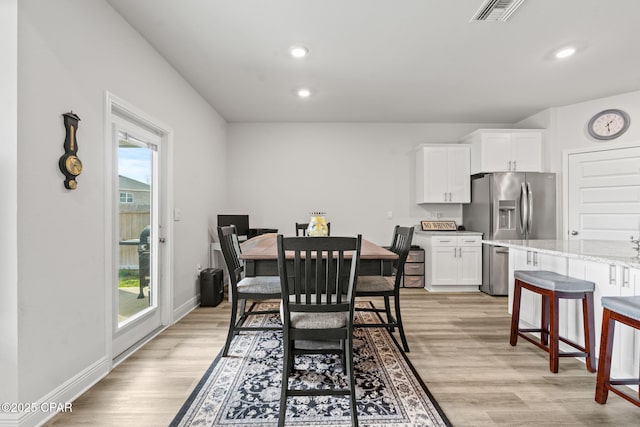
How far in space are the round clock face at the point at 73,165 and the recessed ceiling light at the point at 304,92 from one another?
2.55m

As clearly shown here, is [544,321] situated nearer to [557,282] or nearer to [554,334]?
[554,334]

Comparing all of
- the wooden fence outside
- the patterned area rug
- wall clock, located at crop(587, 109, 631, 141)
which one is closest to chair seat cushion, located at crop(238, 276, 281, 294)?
the patterned area rug

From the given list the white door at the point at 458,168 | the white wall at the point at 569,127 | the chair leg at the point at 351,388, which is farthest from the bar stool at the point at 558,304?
the white wall at the point at 569,127

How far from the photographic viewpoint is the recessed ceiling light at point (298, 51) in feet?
8.87

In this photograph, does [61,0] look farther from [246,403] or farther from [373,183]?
[373,183]

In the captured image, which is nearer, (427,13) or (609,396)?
(609,396)

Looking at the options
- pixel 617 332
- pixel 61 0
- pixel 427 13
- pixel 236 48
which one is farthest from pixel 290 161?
pixel 617 332

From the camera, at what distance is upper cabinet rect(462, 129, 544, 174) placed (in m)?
4.45

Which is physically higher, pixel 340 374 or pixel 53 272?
pixel 53 272

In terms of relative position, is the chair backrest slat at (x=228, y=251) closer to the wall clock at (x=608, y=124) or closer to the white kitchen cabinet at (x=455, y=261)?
the white kitchen cabinet at (x=455, y=261)

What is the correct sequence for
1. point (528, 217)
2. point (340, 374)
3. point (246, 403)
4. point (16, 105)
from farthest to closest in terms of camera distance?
point (528, 217), point (340, 374), point (246, 403), point (16, 105)

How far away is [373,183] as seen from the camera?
202 inches

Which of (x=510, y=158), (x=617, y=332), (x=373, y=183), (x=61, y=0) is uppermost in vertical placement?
(x=61, y=0)

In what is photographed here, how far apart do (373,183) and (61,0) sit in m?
4.25
